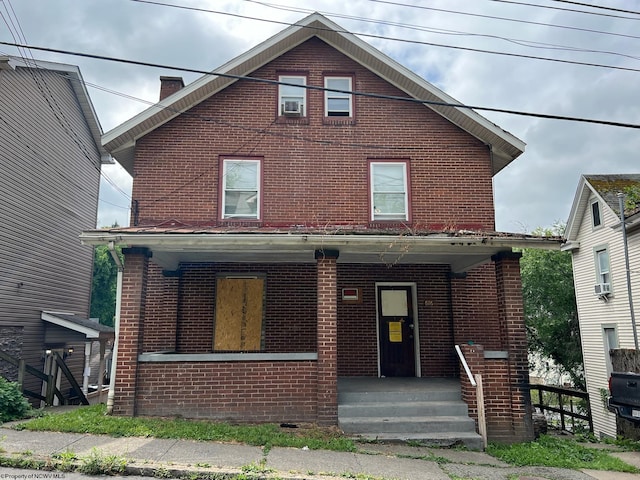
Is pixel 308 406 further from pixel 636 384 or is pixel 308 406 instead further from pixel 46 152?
pixel 46 152

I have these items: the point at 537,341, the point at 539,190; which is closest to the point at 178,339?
the point at 537,341

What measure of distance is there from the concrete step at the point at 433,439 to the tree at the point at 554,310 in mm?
19081

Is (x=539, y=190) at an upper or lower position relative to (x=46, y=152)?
upper

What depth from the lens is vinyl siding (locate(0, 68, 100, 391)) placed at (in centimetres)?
1341

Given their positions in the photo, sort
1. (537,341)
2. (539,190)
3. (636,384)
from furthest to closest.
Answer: (539,190)
(537,341)
(636,384)

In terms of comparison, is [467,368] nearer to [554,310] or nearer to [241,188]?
[241,188]

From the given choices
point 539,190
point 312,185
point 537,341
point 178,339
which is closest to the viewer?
point 178,339

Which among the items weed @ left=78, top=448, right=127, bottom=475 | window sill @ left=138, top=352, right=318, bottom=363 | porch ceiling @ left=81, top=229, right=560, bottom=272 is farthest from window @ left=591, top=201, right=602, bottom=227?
weed @ left=78, top=448, right=127, bottom=475

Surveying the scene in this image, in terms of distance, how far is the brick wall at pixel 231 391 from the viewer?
8.06 metres

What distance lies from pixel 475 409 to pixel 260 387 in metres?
3.74

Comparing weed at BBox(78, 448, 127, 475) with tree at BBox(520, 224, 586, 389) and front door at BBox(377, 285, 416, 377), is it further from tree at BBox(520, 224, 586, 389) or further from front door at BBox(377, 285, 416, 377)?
tree at BBox(520, 224, 586, 389)

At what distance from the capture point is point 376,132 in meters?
11.4

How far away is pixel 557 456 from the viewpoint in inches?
287

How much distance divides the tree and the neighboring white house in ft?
14.9
